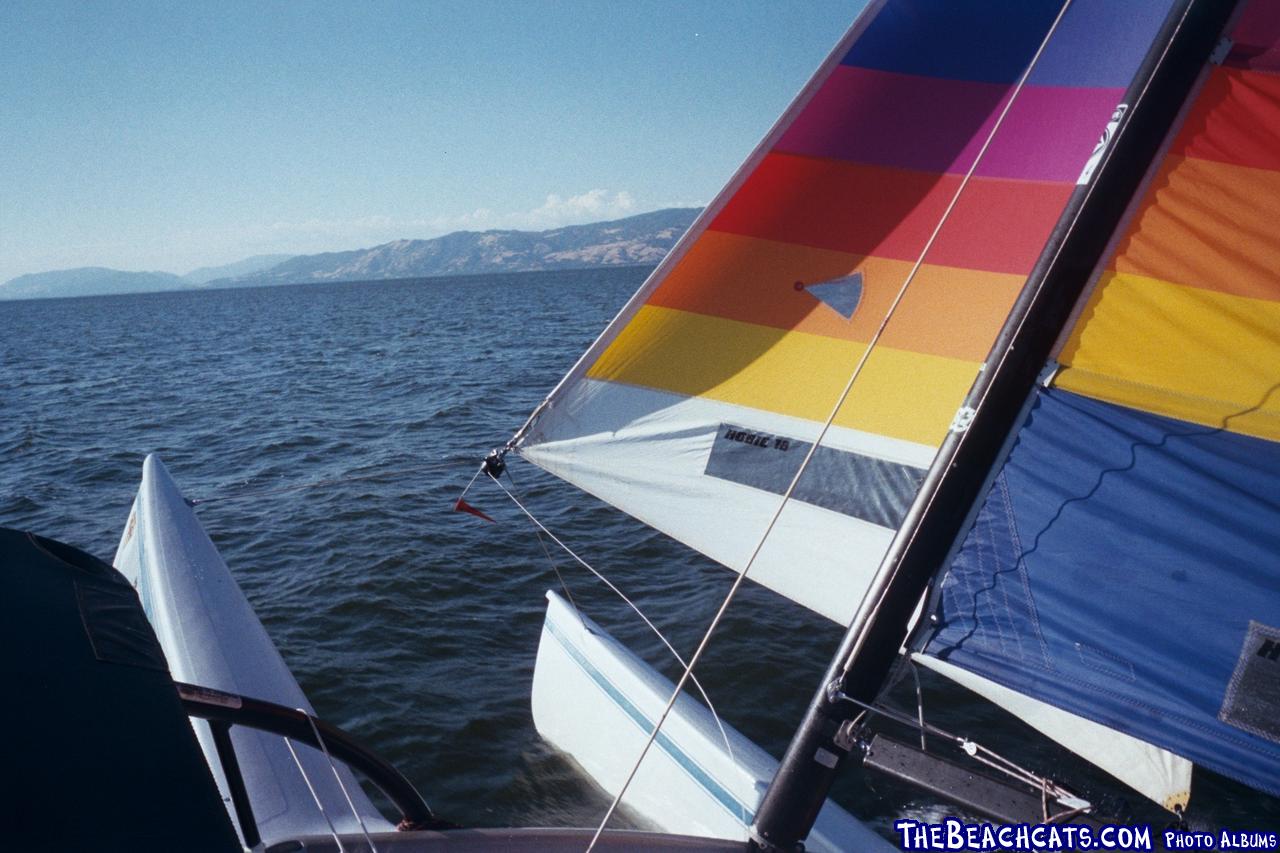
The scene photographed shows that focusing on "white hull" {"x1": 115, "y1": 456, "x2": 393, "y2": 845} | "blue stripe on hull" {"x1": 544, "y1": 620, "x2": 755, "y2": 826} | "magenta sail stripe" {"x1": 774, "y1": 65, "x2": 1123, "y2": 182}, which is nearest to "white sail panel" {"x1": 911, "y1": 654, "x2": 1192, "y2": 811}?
"blue stripe on hull" {"x1": 544, "y1": 620, "x2": 755, "y2": 826}

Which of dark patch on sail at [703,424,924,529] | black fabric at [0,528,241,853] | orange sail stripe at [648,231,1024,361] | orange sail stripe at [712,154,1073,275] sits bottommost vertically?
dark patch on sail at [703,424,924,529]

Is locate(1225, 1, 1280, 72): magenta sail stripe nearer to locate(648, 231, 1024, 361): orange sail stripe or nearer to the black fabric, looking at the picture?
locate(648, 231, 1024, 361): orange sail stripe

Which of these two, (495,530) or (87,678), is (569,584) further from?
(87,678)

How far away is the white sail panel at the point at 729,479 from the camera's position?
387cm

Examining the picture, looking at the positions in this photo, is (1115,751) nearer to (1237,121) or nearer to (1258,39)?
(1237,121)

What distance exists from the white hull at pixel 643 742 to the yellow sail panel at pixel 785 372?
7.29 feet

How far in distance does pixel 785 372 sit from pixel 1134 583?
2115 mm

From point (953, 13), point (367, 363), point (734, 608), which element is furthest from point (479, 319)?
point (953, 13)

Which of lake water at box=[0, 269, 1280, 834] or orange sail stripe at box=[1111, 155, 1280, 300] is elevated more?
orange sail stripe at box=[1111, 155, 1280, 300]

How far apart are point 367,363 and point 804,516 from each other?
79.7 feet

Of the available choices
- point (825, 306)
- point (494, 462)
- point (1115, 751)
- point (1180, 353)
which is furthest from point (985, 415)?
point (494, 462)

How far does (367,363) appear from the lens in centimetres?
2559

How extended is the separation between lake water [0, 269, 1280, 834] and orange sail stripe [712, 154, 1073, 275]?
263cm

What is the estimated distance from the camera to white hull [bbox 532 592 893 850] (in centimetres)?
415
